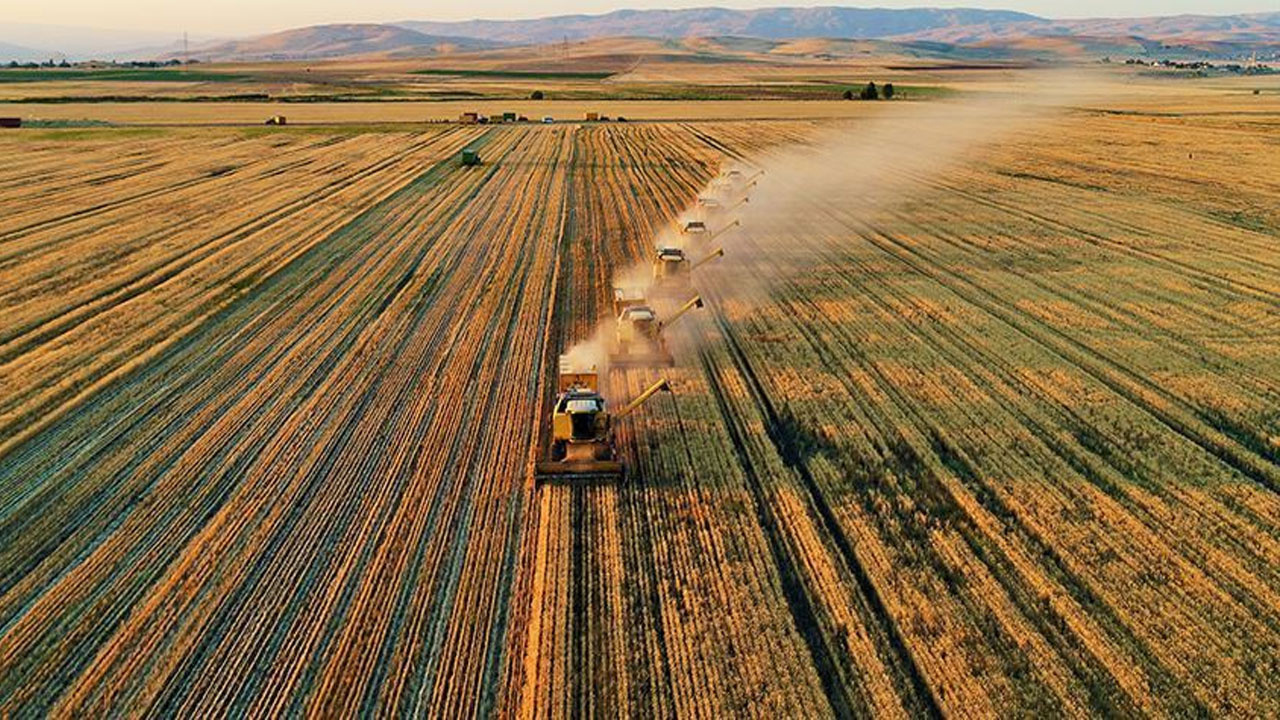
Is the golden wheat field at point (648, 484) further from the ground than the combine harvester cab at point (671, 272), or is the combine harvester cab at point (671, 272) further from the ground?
the combine harvester cab at point (671, 272)

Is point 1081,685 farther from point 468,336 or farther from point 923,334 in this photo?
point 468,336

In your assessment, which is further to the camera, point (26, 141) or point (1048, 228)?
point (26, 141)

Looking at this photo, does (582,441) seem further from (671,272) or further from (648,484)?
(671,272)

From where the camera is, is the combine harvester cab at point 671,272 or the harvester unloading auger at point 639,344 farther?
the combine harvester cab at point 671,272

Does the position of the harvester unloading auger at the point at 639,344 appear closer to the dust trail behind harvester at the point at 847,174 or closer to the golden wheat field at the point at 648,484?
the golden wheat field at the point at 648,484

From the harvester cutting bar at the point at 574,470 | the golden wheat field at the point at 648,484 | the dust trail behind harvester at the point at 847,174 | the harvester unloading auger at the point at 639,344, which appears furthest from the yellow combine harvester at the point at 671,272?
the harvester cutting bar at the point at 574,470

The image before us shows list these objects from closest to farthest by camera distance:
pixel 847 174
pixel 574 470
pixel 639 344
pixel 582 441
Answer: pixel 574 470 → pixel 582 441 → pixel 639 344 → pixel 847 174

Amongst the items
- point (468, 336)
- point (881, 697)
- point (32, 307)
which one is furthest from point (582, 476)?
point (32, 307)

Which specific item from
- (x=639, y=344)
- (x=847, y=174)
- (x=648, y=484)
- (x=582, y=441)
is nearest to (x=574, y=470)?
(x=582, y=441)
